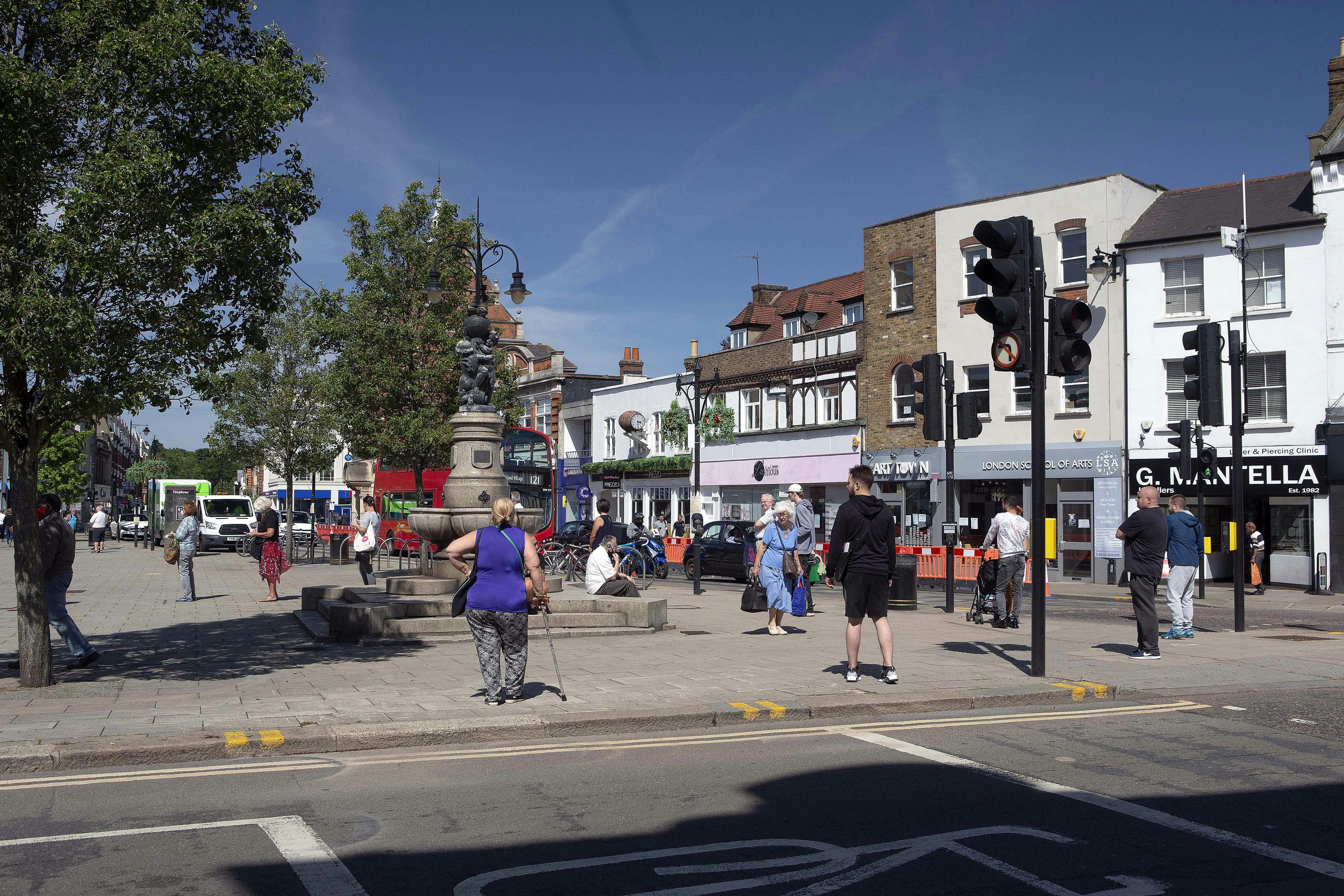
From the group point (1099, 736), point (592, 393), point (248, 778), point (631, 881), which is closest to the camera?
point (631, 881)

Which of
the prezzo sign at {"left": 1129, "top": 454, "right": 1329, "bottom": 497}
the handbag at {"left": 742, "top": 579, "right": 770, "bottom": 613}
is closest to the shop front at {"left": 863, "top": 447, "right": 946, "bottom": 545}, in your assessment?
the prezzo sign at {"left": 1129, "top": 454, "right": 1329, "bottom": 497}

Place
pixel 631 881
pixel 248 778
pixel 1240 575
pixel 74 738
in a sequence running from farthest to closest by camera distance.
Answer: pixel 1240 575, pixel 74 738, pixel 248 778, pixel 631 881

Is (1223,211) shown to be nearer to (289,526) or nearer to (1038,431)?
(1038,431)

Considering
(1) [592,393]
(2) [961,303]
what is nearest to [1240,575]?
(2) [961,303]

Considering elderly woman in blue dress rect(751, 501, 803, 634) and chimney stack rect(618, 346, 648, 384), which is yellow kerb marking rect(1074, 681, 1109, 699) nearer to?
elderly woman in blue dress rect(751, 501, 803, 634)

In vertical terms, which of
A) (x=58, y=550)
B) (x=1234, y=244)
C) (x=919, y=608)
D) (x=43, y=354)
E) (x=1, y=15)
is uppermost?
(x=1234, y=244)

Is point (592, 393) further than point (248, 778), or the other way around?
point (592, 393)

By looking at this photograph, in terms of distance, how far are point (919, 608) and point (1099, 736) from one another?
11255 millimetres

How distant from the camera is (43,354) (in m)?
7.86

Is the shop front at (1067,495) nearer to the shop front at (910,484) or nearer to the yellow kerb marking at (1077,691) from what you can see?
the shop front at (910,484)

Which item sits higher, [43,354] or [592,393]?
[592,393]

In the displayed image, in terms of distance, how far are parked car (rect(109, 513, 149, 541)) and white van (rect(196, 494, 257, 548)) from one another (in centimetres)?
946

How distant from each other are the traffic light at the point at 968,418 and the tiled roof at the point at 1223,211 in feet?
45.5

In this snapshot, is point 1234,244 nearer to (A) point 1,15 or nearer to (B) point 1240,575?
(B) point 1240,575
